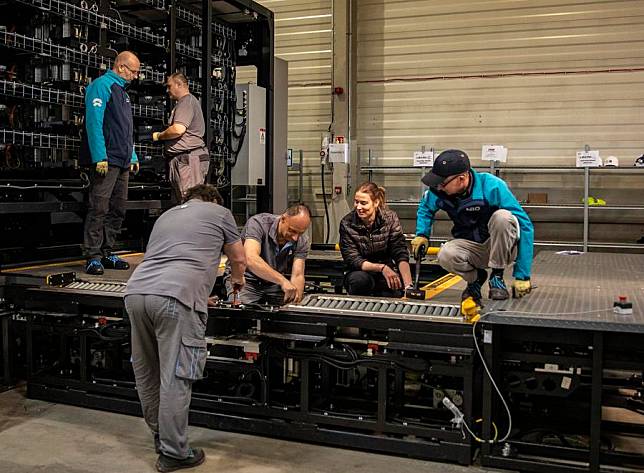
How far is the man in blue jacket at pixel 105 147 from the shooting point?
5152mm

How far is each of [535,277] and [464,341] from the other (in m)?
1.53

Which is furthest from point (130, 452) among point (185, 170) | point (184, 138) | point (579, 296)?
point (184, 138)

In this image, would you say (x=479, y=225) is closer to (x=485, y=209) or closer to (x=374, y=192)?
(x=485, y=209)

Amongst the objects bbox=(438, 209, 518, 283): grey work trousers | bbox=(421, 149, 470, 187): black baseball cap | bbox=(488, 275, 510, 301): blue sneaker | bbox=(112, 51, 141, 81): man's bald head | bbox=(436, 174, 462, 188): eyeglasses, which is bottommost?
bbox=(488, 275, 510, 301): blue sneaker

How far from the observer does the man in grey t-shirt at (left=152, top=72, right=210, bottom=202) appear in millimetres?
5832

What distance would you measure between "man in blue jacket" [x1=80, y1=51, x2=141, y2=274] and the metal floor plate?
9.87 ft

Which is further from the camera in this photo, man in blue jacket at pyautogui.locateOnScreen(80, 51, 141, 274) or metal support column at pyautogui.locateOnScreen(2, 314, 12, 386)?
man in blue jacket at pyautogui.locateOnScreen(80, 51, 141, 274)

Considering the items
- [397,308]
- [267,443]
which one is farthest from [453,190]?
[267,443]

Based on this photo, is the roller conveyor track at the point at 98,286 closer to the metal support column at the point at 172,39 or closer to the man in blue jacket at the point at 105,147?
the man in blue jacket at the point at 105,147

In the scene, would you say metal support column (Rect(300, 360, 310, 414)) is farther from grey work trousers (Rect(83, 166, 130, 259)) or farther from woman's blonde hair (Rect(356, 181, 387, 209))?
grey work trousers (Rect(83, 166, 130, 259))

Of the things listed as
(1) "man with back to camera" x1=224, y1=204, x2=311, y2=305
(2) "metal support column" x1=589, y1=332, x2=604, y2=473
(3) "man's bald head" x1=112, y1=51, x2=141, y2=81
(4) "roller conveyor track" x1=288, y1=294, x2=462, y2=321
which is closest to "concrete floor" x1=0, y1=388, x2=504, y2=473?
(2) "metal support column" x1=589, y1=332, x2=604, y2=473

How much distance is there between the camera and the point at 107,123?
17.4 ft

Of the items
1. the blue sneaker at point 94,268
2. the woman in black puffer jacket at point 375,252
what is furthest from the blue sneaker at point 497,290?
the blue sneaker at point 94,268

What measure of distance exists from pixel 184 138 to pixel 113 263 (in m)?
1.24
